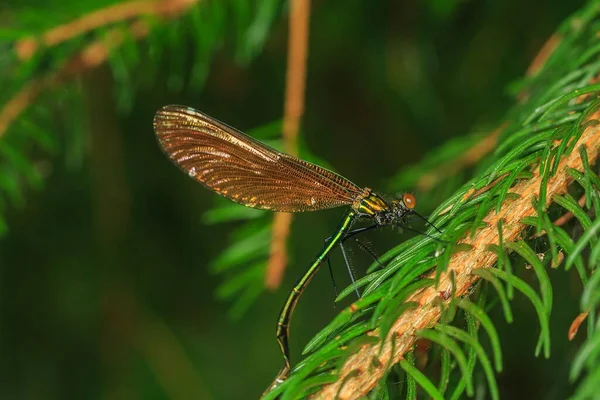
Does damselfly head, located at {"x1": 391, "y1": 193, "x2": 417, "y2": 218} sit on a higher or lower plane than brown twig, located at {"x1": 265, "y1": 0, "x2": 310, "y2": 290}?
lower

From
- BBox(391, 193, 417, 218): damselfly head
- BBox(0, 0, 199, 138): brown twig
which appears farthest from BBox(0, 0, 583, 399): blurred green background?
BBox(391, 193, 417, 218): damselfly head

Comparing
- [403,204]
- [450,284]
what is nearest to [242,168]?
[403,204]

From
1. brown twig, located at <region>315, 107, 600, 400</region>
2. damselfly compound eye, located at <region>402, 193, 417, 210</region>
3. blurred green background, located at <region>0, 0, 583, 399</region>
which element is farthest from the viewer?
blurred green background, located at <region>0, 0, 583, 399</region>

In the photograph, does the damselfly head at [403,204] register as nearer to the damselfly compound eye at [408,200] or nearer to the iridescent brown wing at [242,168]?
the damselfly compound eye at [408,200]

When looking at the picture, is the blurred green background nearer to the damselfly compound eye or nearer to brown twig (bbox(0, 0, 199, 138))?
brown twig (bbox(0, 0, 199, 138))

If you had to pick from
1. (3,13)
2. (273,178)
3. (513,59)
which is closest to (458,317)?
(273,178)

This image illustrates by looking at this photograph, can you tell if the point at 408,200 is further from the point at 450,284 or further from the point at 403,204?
the point at 450,284

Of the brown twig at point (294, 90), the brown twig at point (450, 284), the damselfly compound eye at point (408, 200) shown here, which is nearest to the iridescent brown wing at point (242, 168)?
the brown twig at point (294, 90)
